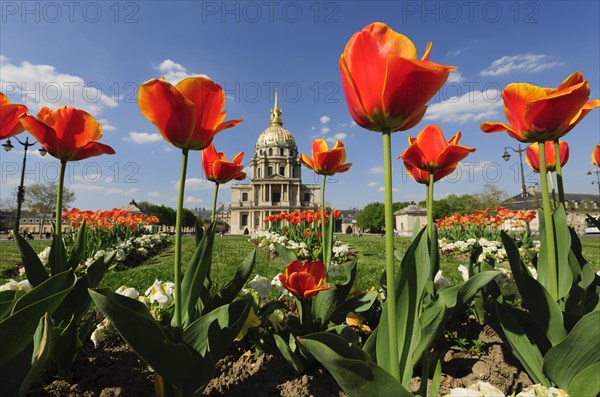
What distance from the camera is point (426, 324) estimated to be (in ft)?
4.53

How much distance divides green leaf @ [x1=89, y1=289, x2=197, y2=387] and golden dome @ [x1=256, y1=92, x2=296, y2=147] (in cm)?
7856

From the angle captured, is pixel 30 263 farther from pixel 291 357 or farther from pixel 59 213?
pixel 291 357

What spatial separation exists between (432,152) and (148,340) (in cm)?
160

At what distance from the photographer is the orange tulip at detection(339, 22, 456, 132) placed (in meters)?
1.06

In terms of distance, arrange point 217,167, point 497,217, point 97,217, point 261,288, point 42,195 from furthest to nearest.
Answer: point 42,195, point 497,217, point 97,217, point 261,288, point 217,167

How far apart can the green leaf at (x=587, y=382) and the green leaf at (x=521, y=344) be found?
14.4 inches

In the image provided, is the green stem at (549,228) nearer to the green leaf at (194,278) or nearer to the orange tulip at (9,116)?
the green leaf at (194,278)

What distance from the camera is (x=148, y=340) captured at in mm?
1179

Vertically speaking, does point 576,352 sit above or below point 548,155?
below

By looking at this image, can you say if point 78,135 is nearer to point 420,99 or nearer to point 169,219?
point 420,99

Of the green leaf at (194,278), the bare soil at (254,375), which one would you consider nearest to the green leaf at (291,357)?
the bare soil at (254,375)

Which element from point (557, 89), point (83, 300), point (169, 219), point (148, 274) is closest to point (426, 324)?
point (557, 89)

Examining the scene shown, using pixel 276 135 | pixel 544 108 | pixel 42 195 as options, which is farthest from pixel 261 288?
pixel 276 135

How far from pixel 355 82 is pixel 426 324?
39.8 inches
